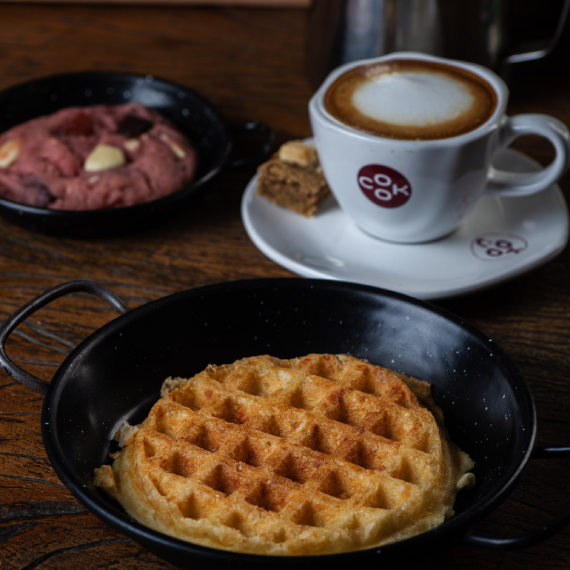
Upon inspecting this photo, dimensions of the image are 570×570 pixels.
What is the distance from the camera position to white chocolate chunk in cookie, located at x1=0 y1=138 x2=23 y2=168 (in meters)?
1.25

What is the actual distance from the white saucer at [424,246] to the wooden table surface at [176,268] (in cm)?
5

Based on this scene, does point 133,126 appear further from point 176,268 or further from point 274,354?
point 274,354

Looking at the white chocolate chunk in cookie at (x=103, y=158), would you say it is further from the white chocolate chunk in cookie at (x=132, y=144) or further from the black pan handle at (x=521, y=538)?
the black pan handle at (x=521, y=538)

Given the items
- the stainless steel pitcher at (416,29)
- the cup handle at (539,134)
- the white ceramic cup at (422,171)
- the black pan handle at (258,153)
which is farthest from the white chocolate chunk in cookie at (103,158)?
the cup handle at (539,134)

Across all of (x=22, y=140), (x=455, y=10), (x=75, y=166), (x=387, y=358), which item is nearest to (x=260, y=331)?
(x=387, y=358)

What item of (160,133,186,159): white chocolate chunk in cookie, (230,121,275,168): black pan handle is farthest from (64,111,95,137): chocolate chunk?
(230,121,275,168): black pan handle

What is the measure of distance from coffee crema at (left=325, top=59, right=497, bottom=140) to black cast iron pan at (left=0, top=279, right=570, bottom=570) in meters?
0.30

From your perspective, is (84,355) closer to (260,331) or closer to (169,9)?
(260,331)

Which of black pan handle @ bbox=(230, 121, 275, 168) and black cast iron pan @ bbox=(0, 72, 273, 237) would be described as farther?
black pan handle @ bbox=(230, 121, 275, 168)

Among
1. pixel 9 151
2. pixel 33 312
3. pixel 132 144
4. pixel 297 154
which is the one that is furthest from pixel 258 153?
pixel 33 312

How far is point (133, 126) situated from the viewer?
4.43ft

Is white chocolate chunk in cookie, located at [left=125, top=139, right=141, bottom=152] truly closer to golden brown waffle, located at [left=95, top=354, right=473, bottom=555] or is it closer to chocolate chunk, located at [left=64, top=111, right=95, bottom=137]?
chocolate chunk, located at [left=64, top=111, right=95, bottom=137]

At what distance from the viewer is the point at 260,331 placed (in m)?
0.88

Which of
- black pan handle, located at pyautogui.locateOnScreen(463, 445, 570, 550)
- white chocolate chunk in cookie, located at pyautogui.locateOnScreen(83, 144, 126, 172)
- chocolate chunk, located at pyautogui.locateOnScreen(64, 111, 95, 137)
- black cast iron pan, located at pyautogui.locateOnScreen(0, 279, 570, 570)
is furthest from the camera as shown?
chocolate chunk, located at pyautogui.locateOnScreen(64, 111, 95, 137)
